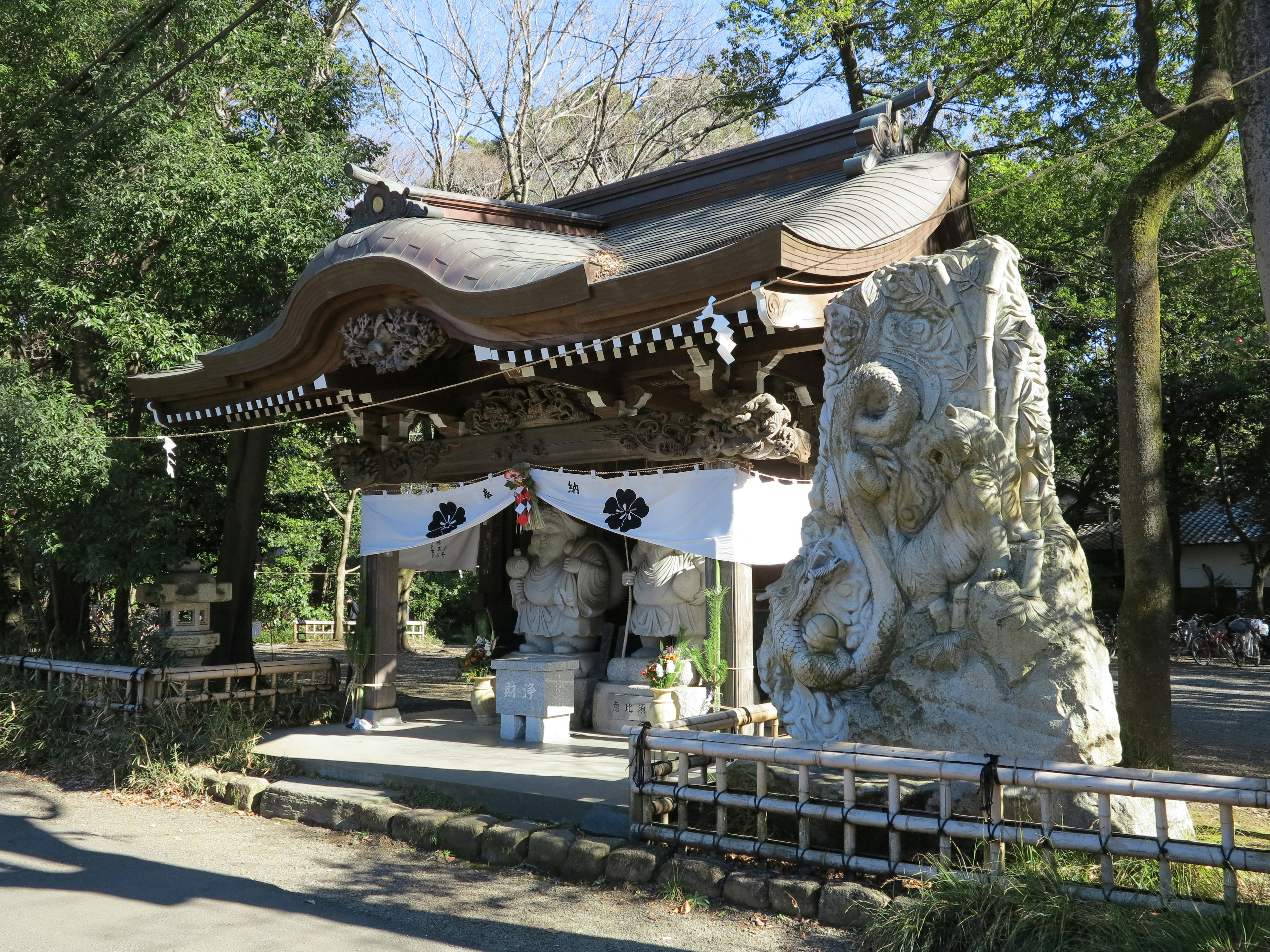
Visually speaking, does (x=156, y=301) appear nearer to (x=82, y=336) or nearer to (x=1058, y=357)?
(x=82, y=336)

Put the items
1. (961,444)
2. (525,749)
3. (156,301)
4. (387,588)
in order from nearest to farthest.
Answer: (961,444)
(525,749)
(387,588)
(156,301)

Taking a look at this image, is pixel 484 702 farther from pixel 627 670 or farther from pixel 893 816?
pixel 893 816

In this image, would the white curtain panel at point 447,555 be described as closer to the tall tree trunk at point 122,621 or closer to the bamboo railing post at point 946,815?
the tall tree trunk at point 122,621

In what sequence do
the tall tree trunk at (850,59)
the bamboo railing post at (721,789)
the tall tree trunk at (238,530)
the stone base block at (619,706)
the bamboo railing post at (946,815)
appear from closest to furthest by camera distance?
the bamboo railing post at (946,815), the bamboo railing post at (721,789), the stone base block at (619,706), the tall tree trunk at (238,530), the tall tree trunk at (850,59)

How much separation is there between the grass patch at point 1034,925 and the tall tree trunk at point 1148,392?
3290 mm

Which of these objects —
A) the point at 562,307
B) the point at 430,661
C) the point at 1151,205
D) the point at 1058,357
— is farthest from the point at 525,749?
the point at 1058,357

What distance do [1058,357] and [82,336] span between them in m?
15.1

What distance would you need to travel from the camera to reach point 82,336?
11258 mm

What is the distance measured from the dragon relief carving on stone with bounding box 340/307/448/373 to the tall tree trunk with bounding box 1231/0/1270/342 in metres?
5.61

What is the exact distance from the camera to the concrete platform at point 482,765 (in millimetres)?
5883

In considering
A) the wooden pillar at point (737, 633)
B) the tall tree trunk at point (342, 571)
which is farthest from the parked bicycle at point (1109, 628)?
the tall tree trunk at point (342, 571)

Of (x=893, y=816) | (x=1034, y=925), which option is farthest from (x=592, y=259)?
(x=1034, y=925)

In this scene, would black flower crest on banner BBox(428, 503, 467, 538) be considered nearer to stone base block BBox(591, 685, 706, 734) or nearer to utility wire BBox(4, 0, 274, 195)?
stone base block BBox(591, 685, 706, 734)

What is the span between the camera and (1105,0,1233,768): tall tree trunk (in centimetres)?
648
